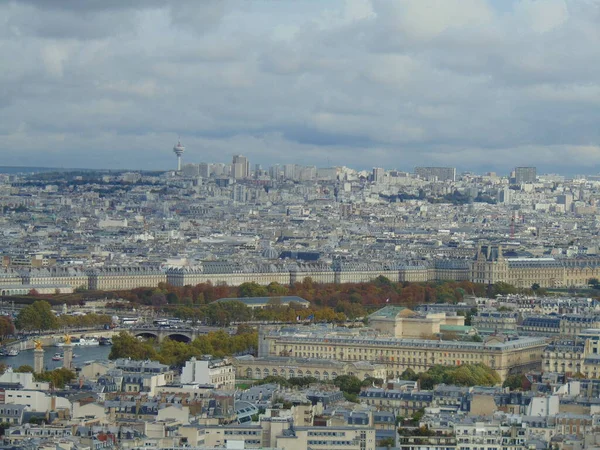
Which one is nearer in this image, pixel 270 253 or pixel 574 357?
pixel 574 357

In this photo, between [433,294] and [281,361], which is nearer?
[281,361]

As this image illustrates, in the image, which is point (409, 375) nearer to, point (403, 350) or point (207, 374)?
point (403, 350)

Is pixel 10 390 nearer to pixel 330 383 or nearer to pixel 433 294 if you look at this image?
pixel 330 383

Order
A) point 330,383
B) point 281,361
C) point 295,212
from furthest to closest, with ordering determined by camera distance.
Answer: point 295,212 < point 281,361 < point 330,383

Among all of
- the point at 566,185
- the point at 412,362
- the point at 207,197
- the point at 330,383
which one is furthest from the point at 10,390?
the point at 566,185

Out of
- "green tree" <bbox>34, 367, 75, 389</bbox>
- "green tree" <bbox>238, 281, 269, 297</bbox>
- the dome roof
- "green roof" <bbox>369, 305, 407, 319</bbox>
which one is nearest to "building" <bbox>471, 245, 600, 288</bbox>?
"green tree" <bbox>238, 281, 269, 297</bbox>

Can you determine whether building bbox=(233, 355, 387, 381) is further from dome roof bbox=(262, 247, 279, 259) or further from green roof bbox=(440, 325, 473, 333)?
dome roof bbox=(262, 247, 279, 259)

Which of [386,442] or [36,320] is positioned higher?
[386,442]

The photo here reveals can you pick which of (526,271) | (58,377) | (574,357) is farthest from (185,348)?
(526,271)
